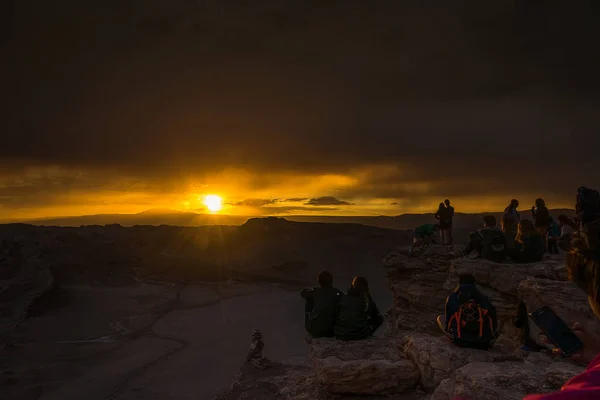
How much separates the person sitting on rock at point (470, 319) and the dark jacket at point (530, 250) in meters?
5.84

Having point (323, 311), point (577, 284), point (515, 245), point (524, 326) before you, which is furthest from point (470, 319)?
point (515, 245)

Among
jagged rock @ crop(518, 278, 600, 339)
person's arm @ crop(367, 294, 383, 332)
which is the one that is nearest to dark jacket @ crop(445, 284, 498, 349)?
jagged rock @ crop(518, 278, 600, 339)

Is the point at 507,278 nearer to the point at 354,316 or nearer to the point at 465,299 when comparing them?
the point at 354,316

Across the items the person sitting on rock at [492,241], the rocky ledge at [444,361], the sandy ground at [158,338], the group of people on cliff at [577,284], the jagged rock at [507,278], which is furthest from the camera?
the sandy ground at [158,338]

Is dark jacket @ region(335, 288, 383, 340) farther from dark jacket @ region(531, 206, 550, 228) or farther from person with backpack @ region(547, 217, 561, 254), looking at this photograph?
person with backpack @ region(547, 217, 561, 254)

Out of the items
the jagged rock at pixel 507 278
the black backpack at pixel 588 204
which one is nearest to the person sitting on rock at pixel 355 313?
the jagged rock at pixel 507 278

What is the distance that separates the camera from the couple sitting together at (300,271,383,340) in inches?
344

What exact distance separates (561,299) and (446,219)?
378 inches

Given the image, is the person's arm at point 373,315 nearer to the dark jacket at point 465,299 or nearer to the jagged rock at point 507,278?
the dark jacket at point 465,299

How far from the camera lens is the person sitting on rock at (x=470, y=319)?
650 centimetres

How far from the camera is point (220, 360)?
2269 cm

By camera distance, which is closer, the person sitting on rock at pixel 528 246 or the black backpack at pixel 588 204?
the black backpack at pixel 588 204

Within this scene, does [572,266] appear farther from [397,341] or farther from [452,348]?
[397,341]

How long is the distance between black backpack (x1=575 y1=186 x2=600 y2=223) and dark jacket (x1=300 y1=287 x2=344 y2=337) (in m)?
5.33
